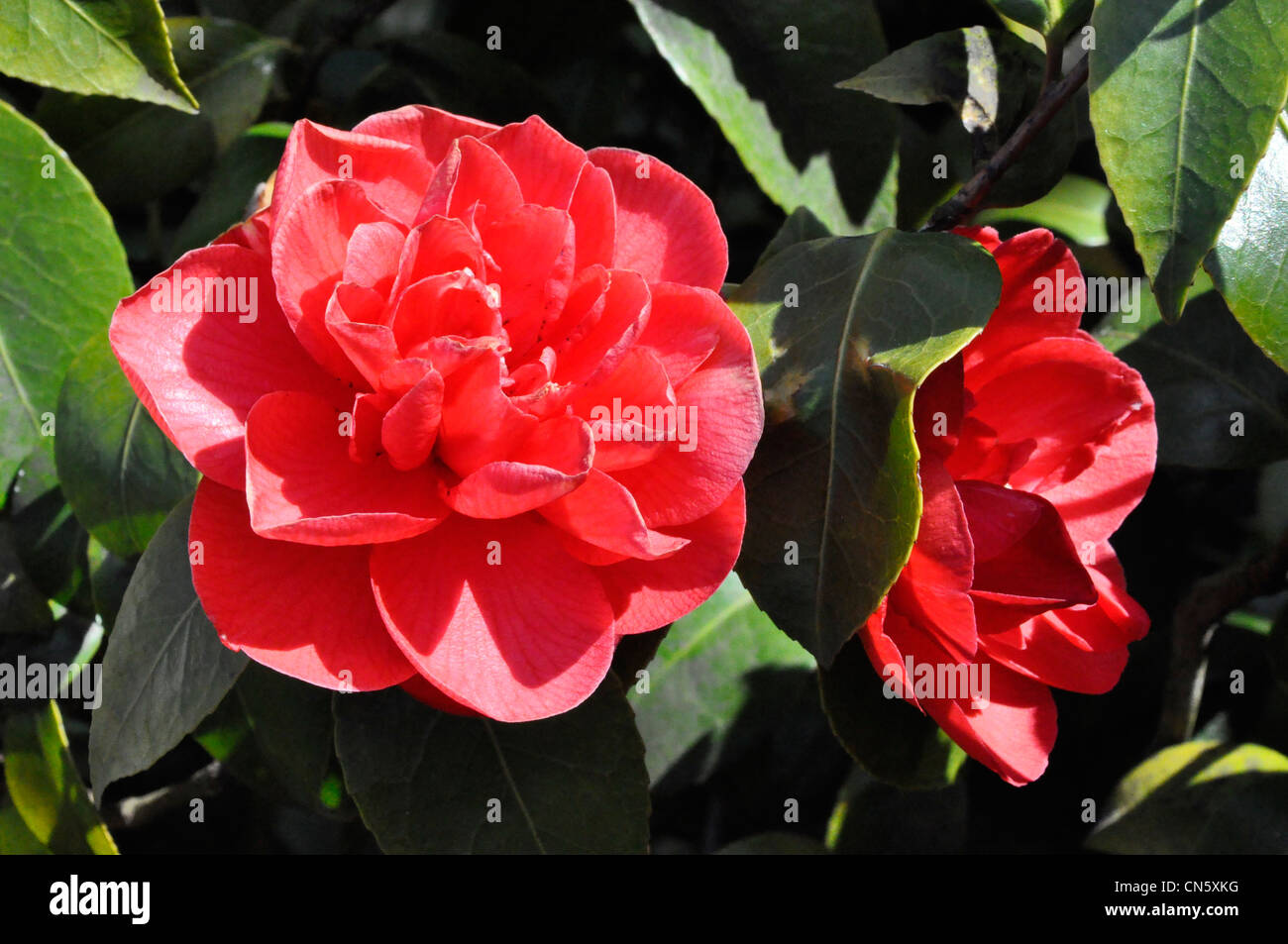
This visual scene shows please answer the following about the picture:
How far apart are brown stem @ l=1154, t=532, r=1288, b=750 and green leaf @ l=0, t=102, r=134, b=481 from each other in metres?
0.90

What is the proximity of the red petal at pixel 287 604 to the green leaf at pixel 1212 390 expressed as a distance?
27.0 inches

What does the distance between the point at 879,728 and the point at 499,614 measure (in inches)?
12.9

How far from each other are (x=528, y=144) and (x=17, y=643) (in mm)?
582

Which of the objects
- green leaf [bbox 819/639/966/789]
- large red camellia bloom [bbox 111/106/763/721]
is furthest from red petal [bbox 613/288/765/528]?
green leaf [bbox 819/639/966/789]

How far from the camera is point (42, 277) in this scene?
846 mm

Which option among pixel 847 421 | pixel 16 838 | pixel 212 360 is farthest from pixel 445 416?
pixel 16 838

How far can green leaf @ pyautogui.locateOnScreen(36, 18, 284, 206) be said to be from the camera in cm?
95

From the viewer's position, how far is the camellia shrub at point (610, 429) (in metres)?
0.61

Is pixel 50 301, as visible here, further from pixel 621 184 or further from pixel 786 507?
pixel 786 507

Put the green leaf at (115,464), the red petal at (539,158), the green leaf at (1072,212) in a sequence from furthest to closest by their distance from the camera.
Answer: the green leaf at (1072,212) → the green leaf at (115,464) → the red petal at (539,158)

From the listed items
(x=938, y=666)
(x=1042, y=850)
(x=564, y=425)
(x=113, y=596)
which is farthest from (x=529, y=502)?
(x=1042, y=850)

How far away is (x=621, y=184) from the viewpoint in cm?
69

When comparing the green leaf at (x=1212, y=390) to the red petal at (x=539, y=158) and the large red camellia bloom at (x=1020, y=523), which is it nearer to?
the large red camellia bloom at (x=1020, y=523)

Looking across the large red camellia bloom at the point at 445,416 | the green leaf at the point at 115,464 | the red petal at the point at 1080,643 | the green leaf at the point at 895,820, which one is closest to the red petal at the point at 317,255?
the large red camellia bloom at the point at 445,416
